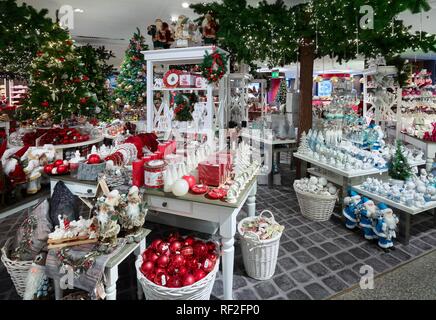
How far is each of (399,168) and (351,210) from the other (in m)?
0.90

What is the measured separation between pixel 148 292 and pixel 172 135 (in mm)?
2518

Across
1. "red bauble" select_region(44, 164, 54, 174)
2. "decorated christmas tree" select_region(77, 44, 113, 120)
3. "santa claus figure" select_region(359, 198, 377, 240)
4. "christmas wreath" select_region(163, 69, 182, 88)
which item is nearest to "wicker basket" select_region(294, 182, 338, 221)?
"santa claus figure" select_region(359, 198, 377, 240)

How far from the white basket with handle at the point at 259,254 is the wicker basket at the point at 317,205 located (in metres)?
1.30

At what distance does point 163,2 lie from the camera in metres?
4.85

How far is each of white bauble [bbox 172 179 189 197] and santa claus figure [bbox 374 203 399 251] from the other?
202 centimetres

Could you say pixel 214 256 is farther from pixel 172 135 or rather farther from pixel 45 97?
pixel 45 97

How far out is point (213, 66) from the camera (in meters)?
3.61

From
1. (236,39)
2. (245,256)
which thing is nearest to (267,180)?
(236,39)

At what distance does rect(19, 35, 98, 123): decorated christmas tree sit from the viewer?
558 centimetres

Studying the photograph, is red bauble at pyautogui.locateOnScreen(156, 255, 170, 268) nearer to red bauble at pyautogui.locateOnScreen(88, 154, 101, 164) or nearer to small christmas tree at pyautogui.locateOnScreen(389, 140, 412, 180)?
red bauble at pyautogui.locateOnScreen(88, 154, 101, 164)

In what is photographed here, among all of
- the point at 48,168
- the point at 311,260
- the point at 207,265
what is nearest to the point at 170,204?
the point at 207,265

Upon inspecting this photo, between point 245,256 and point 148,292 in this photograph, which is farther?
point 245,256

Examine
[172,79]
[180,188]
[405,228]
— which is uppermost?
[172,79]

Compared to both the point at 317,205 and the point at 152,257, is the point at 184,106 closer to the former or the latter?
the point at 317,205
